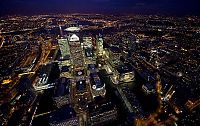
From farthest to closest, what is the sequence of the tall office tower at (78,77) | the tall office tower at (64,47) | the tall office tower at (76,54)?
the tall office tower at (64,47), the tall office tower at (76,54), the tall office tower at (78,77)

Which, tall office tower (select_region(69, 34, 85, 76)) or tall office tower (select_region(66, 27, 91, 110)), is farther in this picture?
tall office tower (select_region(69, 34, 85, 76))

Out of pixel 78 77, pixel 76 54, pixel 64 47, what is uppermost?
pixel 64 47

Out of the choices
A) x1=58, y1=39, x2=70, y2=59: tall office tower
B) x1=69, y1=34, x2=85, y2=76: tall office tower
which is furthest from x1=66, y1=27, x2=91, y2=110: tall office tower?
x1=58, y1=39, x2=70, y2=59: tall office tower

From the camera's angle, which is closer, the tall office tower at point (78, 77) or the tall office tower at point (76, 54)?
the tall office tower at point (78, 77)

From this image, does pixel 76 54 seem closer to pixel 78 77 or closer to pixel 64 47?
pixel 64 47

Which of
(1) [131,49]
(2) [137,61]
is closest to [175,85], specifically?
(2) [137,61]

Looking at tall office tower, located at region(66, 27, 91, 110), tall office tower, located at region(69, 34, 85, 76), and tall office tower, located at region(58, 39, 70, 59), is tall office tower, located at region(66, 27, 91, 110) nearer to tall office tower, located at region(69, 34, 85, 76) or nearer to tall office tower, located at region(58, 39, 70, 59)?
tall office tower, located at region(69, 34, 85, 76)

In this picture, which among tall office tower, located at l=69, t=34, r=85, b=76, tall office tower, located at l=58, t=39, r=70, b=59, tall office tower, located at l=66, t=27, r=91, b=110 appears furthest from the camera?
tall office tower, located at l=58, t=39, r=70, b=59

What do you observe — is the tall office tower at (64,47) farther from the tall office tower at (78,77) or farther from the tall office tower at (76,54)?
the tall office tower at (76,54)

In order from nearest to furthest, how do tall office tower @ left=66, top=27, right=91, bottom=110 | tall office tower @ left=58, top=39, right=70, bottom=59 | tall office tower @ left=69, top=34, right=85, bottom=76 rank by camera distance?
tall office tower @ left=66, top=27, right=91, bottom=110 → tall office tower @ left=69, top=34, right=85, bottom=76 → tall office tower @ left=58, top=39, right=70, bottom=59

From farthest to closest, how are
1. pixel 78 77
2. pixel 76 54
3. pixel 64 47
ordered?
pixel 64 47, pixel 76 54, pixel 78 77

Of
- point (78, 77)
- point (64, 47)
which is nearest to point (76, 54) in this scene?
point (64, 47)

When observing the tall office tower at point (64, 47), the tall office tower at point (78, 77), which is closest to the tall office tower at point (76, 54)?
the tall office tower at point (78, 77)
